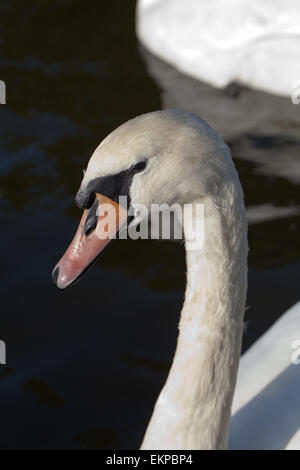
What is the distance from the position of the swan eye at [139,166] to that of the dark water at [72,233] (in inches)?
71.7

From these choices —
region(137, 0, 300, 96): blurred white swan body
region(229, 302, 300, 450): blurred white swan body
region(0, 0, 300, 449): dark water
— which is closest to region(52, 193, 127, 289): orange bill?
region(229, 302, 300, 450): blurred white swan body

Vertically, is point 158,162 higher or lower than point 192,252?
higher

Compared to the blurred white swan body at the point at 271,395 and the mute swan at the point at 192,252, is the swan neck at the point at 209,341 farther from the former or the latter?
the blurred white swan body at the point at 271,395

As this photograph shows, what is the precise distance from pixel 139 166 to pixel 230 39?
14.0ft

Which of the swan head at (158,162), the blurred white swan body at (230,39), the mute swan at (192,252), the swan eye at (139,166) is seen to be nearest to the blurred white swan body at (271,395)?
the mute swan at (192,252)

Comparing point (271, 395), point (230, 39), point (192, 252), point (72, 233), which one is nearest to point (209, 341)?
point (192, 252)

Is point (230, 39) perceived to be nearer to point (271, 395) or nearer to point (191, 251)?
point (271, 395)

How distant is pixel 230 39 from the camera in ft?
22.9

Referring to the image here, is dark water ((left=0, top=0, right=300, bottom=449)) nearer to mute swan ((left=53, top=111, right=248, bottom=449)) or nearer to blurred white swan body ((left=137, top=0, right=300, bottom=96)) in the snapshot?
blurred white swan body ((left=137, top=0, right=300, bottom=96))

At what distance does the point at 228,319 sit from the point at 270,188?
275 centimetres

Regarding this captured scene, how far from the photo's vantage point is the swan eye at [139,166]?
2.93 m

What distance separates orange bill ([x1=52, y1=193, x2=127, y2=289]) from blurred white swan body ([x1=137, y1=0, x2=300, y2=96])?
12.9 ft

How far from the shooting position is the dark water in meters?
4.64
